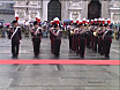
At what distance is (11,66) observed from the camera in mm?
9648

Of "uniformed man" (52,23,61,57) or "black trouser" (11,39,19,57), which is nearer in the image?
"black trouser" (11,39,19,57)

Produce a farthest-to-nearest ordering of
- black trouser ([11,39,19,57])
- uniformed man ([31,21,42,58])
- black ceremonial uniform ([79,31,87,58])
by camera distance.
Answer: uniformed man ([31,21,42,58]) → black ceremonial uniform ([79,31,87,58]) → black trouser ([11,39,19,57])

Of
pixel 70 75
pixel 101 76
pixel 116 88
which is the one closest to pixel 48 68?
pixel 70 75

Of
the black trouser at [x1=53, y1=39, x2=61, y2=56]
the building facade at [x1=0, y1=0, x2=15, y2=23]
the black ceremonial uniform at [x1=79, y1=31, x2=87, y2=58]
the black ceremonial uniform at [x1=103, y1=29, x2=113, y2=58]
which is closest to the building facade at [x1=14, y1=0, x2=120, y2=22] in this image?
the building facade at [x1=0, y1=0, x2=15, y2=23]

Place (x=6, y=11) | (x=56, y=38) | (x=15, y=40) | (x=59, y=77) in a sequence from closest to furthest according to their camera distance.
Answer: (x=59, y=77)
(x=15, y=40)
(x=56, y=38)
(x=6, y=11)

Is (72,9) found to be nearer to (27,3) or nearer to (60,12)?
(60,12)

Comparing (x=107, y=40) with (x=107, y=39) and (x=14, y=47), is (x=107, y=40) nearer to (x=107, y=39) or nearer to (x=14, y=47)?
(x=107, y=39)

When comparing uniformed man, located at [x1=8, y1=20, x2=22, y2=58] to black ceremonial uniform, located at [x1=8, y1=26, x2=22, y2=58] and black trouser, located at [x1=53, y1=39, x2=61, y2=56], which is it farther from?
black trouser, located at [x1=53, y1=39, x2=61, y2=56]

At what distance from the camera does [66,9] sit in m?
29.1

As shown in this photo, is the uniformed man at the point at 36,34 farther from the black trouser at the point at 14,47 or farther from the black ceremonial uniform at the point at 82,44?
→ the black ceremonial uniform at the point at 82,44

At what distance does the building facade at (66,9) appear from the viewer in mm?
28453

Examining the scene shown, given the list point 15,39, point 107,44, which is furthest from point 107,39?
point 15,39

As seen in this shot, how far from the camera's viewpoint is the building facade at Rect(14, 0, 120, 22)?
28.5m

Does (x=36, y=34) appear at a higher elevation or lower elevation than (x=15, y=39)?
higher
